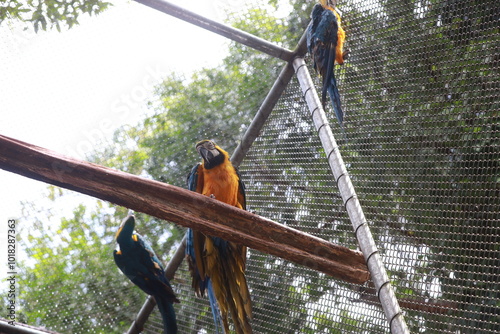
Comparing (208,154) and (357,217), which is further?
(208,154)

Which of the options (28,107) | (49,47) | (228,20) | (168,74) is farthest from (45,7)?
(228,20)

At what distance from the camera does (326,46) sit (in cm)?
198

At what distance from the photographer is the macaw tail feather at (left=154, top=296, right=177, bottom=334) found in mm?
2023

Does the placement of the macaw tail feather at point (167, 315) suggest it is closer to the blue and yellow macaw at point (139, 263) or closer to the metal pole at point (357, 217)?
the blue and yellow macaw at point (139, 263)

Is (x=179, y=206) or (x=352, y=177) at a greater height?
(x=352, y=177)

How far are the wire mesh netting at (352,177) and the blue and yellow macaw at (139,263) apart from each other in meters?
0.27

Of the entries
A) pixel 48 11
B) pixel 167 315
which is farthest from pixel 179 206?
pixel 48 11

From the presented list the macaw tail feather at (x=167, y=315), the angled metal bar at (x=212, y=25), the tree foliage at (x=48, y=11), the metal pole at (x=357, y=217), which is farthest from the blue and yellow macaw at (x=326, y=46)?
the macaw tail feather at (x=167, y=315)

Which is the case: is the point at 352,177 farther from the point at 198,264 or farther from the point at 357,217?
the point at 198,264

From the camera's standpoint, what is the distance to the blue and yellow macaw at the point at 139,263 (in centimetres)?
198

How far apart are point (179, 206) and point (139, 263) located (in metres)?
0.78

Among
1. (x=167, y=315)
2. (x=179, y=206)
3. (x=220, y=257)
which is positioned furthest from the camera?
(x=167, y=315)

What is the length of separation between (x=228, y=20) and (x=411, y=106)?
102 centimetres

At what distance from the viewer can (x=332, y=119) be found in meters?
A: 2.12
